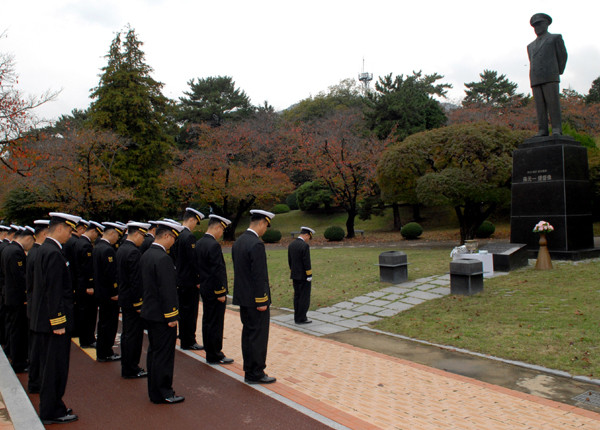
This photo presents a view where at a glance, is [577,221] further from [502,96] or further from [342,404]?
[502,96]

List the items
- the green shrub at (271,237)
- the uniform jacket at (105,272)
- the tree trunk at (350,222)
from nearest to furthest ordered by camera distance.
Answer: the uniform jacket at (105,272), the tree trunk at (350,222), the green shrub at (271,237)

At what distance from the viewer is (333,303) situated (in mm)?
11836

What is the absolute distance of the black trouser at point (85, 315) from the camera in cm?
854

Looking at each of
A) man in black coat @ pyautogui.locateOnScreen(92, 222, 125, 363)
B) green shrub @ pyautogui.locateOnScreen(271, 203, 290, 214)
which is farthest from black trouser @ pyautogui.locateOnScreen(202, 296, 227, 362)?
green shrub @ pyautogui.locateOnScreen(271, 203, 290, 214)

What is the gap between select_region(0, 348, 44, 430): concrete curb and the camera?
4613 millimetres

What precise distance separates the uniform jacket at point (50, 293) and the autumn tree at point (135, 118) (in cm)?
2994

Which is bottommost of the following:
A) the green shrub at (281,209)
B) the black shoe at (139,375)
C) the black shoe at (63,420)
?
the black shoe at (139,375)

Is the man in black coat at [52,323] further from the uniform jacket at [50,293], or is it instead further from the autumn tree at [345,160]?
the autumn tree at [345,160]

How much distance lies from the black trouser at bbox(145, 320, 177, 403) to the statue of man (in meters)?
14.0

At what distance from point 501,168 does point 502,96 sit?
34.5m

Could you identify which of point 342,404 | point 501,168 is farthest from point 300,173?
point 342,404

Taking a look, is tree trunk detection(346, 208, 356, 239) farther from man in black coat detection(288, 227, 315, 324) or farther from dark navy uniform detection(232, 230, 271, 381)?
dark navy uniform detection(232, 230, 271, 381)

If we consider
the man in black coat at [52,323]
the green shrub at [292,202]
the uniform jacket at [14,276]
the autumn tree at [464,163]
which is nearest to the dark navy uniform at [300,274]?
the uniform jacket at [14,276]

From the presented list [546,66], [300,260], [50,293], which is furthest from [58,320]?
[546,66]
